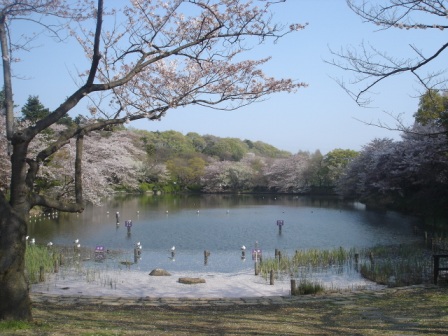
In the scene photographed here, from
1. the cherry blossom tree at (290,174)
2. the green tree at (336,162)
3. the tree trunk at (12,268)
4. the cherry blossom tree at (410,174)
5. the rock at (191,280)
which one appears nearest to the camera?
the tree trunk at (12,268)

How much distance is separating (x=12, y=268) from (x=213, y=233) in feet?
58.2

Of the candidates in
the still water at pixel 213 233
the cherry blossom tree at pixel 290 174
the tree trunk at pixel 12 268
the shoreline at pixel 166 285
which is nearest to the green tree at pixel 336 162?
the cherry blossom tree at pixel 290 174

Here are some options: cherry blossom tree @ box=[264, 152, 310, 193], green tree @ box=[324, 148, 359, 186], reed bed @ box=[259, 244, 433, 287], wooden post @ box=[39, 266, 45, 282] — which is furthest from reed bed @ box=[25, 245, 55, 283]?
cherry blossom tree @ box=[264, 152, 310, 193]

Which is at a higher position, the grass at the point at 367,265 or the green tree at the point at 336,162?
the green tree at the point at 336,162

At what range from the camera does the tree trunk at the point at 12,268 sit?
5.24 meters

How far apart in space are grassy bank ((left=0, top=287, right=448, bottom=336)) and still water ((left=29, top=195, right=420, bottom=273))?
6.66 metres

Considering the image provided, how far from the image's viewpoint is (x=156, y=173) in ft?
186

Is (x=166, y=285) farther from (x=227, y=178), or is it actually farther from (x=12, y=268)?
(x=227, y=178)

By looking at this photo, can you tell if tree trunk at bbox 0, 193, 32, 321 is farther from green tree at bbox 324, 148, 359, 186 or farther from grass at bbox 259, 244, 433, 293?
green tree at bbox 324, 148, 359, 186

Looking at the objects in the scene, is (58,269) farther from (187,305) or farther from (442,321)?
(442,321)

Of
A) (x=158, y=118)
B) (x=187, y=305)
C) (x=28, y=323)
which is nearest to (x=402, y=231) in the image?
(x=187, y=305)

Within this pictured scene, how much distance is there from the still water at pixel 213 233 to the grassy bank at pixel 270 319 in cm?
666

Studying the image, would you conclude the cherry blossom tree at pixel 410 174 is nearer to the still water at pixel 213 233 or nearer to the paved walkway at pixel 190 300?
the still water at pixel 213 233

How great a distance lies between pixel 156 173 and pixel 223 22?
1994 inches
